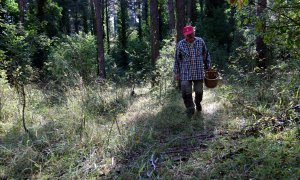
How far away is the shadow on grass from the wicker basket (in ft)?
1.87

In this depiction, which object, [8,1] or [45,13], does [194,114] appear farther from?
[45,13]

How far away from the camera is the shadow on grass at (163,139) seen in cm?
423

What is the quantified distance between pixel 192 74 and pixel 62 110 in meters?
2.79

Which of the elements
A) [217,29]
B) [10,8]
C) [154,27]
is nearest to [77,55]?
[154,27]

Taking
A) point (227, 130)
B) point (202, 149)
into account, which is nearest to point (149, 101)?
point (227, 130)

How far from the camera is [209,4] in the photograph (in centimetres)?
2002

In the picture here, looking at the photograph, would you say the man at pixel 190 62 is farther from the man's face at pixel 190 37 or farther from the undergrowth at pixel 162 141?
the undergrowth at pixel 162 141

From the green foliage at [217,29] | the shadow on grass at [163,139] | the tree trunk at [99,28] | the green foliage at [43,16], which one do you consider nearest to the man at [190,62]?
the shadow on grass at [163,139]

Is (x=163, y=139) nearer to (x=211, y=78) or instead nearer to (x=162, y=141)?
(x=162, y=141)

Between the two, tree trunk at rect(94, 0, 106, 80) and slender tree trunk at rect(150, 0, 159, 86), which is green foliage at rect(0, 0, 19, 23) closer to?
tree trunk at rect(94, 0, 106, 80)

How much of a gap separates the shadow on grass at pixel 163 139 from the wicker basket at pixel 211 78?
0.57m

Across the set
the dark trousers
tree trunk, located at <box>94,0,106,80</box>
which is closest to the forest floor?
the dark trousers

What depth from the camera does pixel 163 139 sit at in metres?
5.34

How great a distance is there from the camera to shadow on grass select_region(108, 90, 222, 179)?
4.23m
